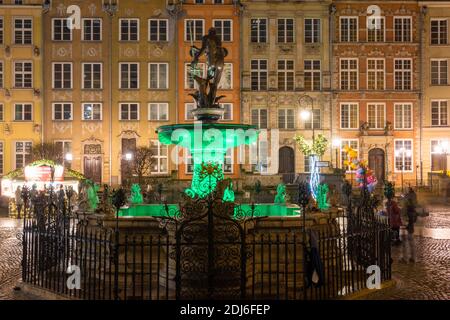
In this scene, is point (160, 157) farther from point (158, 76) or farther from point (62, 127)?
point (62, 127)

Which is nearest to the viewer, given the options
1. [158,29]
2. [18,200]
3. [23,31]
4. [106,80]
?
[18,200]

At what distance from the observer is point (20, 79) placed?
42.3 metres

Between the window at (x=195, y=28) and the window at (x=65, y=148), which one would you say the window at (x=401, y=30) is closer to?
the window at (x=195, y=28)

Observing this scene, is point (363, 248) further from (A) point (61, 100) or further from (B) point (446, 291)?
(A) point (61, 100)

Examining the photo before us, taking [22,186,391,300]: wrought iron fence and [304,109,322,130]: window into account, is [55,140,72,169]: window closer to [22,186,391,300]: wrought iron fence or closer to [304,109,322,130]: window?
[304,109,322,130]: window

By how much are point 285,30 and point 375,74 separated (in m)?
7.69

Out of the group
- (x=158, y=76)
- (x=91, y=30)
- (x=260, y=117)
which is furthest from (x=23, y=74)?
(x=260, y=117)

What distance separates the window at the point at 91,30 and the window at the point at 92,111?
193 inches

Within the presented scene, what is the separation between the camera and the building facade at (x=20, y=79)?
4222cm

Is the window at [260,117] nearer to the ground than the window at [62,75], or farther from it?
nearer to the ground

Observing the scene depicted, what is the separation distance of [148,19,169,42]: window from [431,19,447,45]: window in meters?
20.5

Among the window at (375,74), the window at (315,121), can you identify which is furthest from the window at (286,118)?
the window at (375,74)

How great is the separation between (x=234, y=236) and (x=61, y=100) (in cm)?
3572

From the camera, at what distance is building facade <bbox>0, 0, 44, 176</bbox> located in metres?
42.2
